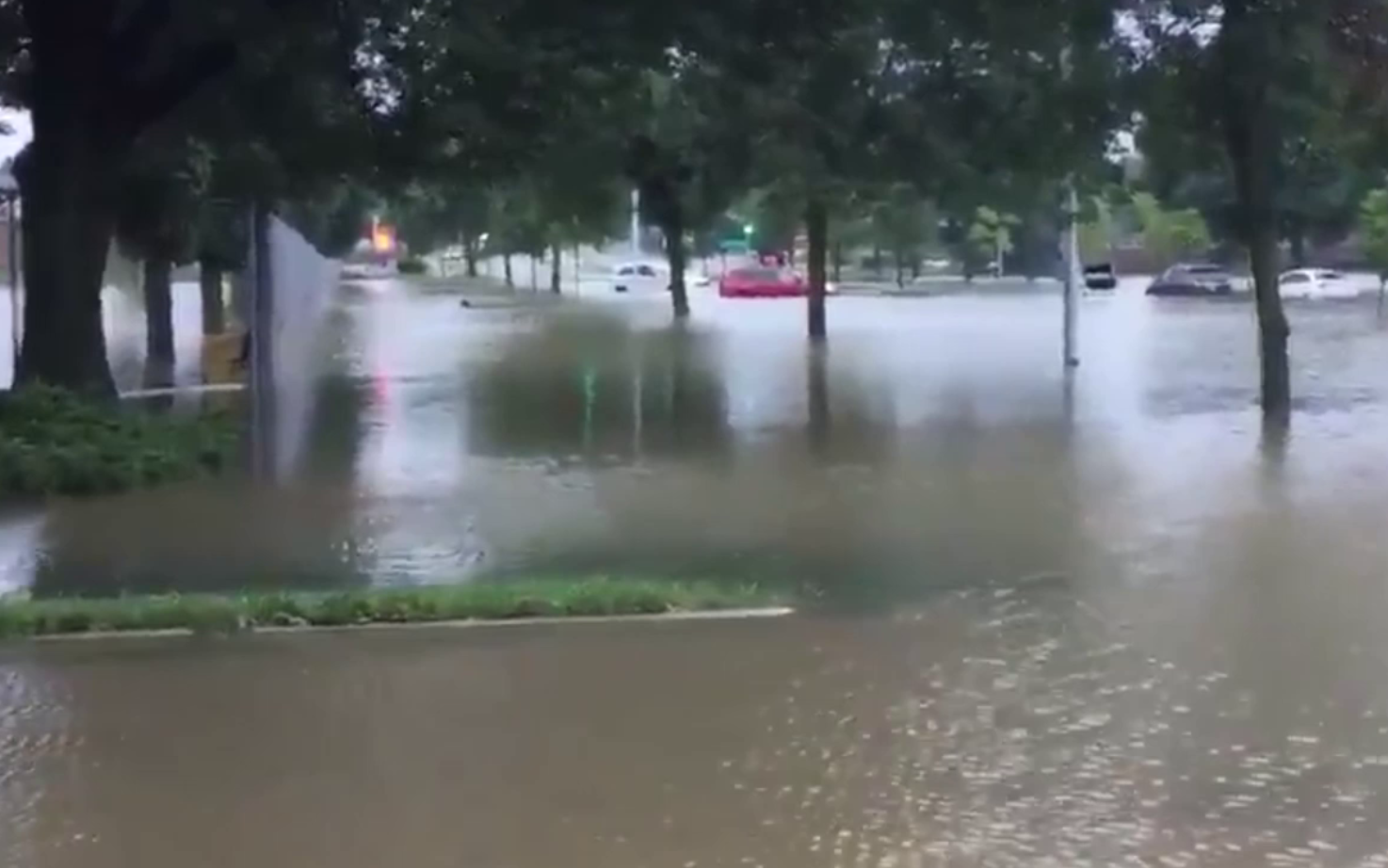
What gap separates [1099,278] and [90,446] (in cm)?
6557

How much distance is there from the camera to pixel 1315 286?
66812 mm

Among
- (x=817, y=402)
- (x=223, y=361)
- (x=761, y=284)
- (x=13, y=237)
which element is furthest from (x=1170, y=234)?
(x=13, y=237)

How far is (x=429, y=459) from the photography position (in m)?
19.0

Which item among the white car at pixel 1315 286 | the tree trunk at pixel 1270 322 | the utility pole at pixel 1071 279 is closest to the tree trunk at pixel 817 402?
the utility pole at pixel 1071 279

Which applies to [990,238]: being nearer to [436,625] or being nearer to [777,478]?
[777,478]

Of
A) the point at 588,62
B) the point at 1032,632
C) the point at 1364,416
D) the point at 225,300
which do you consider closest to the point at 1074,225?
the point at 1364,416

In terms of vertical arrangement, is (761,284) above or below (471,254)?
below

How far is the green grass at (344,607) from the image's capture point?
33.8 ft

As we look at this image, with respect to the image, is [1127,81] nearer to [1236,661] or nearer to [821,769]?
[1236,661]

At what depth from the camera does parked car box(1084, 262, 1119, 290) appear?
77.6 m

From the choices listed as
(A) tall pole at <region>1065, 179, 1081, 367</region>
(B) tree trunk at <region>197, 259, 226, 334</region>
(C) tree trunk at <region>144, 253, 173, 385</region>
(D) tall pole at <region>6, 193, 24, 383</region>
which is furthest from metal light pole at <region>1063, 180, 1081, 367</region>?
(B) tree trunk at <region>197, 259, 226, 334</region>

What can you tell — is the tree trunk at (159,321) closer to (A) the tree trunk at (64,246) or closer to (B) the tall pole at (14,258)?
(B) the tall pole at (14,258)

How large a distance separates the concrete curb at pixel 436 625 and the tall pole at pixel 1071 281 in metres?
20.9

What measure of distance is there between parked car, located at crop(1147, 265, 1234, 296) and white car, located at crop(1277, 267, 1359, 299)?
2.27 m
